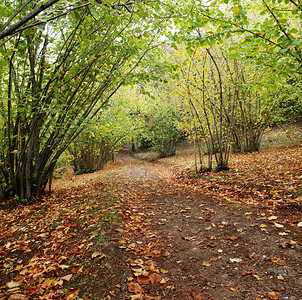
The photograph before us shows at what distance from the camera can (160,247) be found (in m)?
3.18

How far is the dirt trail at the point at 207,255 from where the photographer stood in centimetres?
220

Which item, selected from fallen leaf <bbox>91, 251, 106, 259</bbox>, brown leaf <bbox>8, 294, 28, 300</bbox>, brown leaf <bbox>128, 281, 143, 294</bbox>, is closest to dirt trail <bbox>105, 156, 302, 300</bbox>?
brown leaf <bbox>128, 281, 143, 294</bbox>

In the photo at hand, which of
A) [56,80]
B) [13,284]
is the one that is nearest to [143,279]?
[13,284]

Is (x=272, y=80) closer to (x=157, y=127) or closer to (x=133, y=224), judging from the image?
(x=133, y=224)

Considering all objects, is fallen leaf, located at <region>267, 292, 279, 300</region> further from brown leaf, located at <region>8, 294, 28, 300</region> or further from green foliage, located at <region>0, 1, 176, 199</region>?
green foliage, located at <region>0, 1, 176, 199</region>

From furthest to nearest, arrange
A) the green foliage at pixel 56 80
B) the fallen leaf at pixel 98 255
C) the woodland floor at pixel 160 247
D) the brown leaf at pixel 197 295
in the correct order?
the green foliage at pixel 56 80, the fallen leaf at pixel 98 255, the woodland floor at pixel 160 247, the brown leaf at pixel 197 295

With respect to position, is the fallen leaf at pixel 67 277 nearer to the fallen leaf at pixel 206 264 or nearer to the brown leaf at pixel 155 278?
the brown leaf at pixel 155 278

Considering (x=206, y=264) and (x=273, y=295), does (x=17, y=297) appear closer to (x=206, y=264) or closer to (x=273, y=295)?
(x=206, y=264)

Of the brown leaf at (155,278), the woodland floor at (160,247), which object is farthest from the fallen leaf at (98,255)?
the brown leaf at (155,278)

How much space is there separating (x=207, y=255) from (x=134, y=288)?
1.16 metres

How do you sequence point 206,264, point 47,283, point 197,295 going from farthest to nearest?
point 206,264 → point 47,283 → point 197,295

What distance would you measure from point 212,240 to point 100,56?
4.78 meters

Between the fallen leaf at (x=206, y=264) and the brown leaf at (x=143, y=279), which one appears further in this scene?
the fallen leaf at (x=206, y=264)

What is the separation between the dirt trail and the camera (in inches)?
86.7
